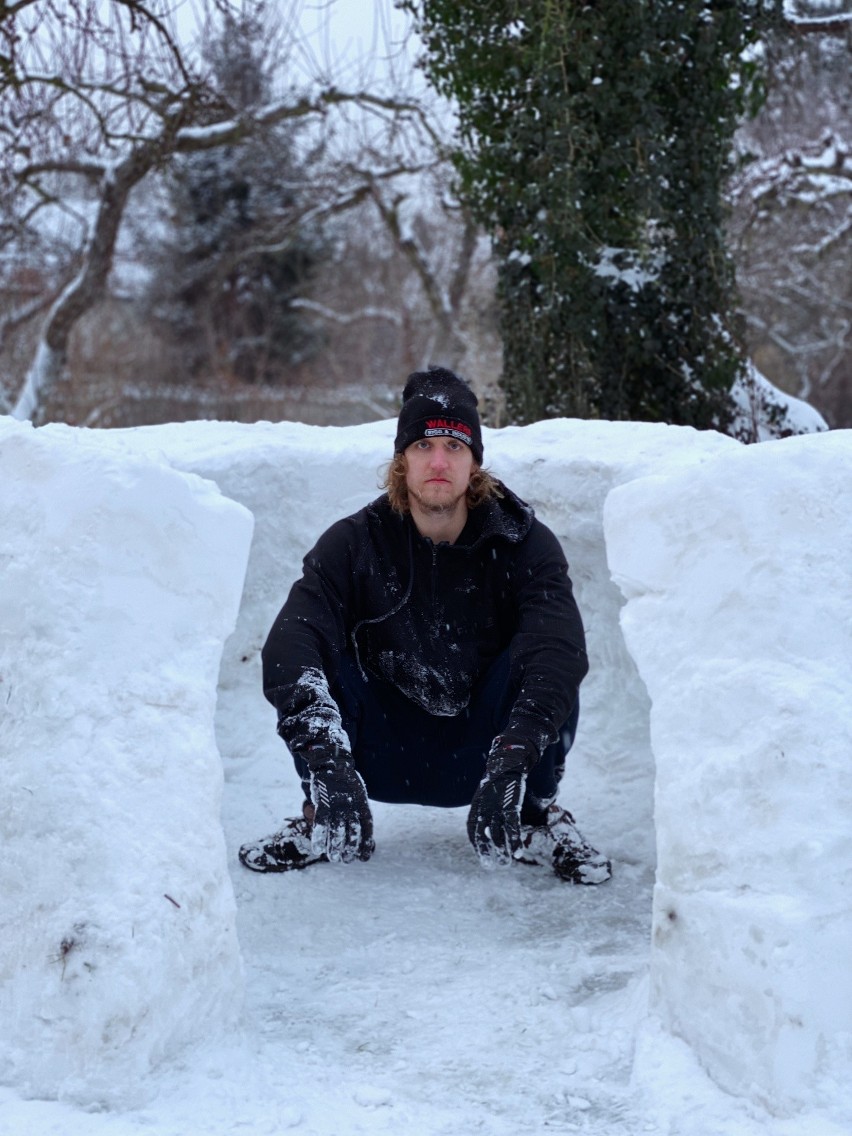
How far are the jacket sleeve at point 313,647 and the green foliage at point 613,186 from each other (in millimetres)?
2697

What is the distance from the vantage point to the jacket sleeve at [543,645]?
7.70 ft

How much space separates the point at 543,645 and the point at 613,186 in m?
3.13

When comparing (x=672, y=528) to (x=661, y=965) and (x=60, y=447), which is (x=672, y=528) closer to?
(x=661, y=965)

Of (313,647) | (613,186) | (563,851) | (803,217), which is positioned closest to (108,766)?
(313,647)

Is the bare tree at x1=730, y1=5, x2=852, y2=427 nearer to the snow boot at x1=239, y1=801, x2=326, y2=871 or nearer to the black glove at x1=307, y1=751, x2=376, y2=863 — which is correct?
the snow boot at x1=239, y1=801, x2=326, y2=871

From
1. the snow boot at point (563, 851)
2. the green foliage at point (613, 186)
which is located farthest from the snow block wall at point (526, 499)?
the green foliage at point (613, 186)

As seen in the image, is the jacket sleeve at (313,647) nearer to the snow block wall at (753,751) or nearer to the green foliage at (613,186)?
the snow block wall at (753,751)

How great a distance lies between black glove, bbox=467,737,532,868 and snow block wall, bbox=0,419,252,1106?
491 mm

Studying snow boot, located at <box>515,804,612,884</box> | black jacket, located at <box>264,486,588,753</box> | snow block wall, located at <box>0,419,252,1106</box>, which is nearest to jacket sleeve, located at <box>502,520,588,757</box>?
black jacket, located at <box>264,486,588,753</box>

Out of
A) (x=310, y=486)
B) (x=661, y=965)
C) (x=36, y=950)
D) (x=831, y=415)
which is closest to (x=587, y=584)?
(x=310, y=486)

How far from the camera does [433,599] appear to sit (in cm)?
269

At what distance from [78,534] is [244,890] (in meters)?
1.04

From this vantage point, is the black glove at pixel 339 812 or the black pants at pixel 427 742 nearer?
the black glove at pixel 339 812

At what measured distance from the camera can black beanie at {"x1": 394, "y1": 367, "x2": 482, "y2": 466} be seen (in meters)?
2.64
